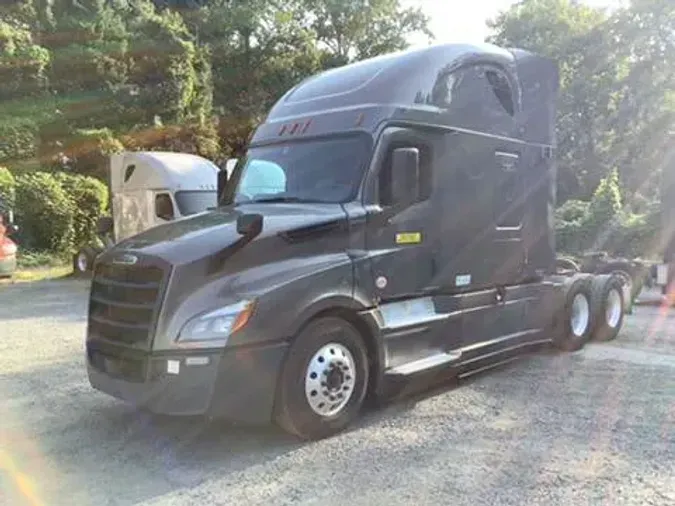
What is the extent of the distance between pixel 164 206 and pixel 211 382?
1125 centimetres

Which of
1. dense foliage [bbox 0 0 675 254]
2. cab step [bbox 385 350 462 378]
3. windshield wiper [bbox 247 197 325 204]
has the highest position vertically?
dense foliage [bbox 0 0 675 254]

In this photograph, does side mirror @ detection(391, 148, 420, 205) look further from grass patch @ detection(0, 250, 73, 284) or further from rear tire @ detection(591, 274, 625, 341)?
grass patch @ detection(0, 250, 73, 284)

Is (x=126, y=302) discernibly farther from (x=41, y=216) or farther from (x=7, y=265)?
(x=41, y=216)

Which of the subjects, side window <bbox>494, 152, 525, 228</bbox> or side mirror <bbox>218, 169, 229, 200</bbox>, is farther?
side window <bbox>494, 152, 525, 228</bbox>

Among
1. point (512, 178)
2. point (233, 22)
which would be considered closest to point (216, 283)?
point (512, 178)

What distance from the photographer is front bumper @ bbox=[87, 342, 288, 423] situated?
4.79 m

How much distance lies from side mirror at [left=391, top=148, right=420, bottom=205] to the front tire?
118 centimetres

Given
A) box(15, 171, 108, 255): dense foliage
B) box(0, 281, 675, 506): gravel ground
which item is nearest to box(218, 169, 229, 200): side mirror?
box(0, 281, 675, 506): gravel ground

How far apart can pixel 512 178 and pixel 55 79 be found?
2550 cm

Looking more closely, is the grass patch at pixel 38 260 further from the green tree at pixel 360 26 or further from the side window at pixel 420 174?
the green tree at pixel 360 26

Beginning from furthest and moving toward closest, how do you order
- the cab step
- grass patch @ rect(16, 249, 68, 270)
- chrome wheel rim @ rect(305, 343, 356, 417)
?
1. grass patch @ rect(16, 249, 68, 270)
2. the cab step
3. chrome wheel rim @ rect(305, 343, 356, 417)

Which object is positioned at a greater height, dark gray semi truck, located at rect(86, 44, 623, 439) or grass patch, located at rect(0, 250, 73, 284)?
dark gray semi truck, located at rect(86, 44, 623, 439)

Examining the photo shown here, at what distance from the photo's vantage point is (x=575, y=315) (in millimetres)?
8312

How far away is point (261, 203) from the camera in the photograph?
20.1ft
